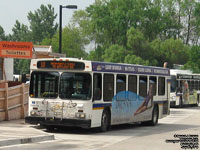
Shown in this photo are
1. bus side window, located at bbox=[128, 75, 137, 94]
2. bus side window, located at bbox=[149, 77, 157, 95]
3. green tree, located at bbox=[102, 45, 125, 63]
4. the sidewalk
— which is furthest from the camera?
green tree, located at bbox=[102, 45, 125, 63]

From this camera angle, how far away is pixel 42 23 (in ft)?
513

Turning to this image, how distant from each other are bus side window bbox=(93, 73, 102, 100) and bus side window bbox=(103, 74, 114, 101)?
0.39 metres

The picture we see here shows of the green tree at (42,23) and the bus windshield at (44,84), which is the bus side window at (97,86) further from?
the green tree at (42,23)

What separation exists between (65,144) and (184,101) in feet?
105

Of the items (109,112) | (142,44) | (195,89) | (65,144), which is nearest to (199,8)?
(142,44)

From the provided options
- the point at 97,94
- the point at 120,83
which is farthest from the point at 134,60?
the point at 97,94

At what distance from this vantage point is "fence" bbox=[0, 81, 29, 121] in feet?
82.4

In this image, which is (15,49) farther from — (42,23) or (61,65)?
(42,23)

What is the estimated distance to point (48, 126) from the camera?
22.8 metres

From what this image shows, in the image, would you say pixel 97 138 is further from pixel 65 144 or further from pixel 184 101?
pixel 184 101

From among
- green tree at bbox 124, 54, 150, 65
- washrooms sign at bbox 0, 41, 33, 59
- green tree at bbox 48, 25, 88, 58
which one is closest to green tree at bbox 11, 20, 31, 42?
green tree at bbox 48, 25, 88, 58

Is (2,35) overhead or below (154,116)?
overhead

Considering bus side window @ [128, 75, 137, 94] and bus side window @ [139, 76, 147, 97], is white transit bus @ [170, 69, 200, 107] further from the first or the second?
bus side window @ [128, 75, 137, 94]

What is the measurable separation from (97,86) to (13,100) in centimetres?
597
